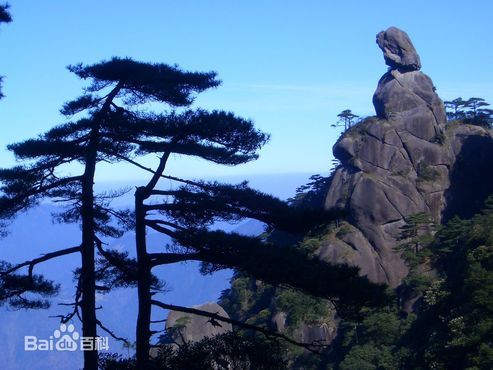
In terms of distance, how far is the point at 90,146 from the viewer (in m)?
7.30

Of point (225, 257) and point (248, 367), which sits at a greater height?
point (225, 257)

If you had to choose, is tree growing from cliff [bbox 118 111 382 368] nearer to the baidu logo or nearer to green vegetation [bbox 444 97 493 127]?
the baidu logo

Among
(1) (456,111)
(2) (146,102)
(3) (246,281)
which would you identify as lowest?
(2) (146,102)

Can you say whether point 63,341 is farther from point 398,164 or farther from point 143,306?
point 398,164

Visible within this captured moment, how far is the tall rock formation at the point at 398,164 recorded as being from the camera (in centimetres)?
3291

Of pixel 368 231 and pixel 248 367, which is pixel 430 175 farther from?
pixel 248 367

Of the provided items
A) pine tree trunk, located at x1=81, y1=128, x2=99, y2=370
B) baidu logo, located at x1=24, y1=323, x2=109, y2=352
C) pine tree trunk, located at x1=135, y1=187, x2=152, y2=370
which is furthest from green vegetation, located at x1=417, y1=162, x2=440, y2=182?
pine tree trunk, located at x1=135, y1=187, x2=152, y2=370

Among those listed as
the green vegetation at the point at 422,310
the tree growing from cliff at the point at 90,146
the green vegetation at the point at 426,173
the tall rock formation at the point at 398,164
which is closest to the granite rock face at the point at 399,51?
the tall rock formation at the point at 398,164

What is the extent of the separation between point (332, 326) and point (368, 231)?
227 inches

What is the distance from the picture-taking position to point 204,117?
22.7 feet

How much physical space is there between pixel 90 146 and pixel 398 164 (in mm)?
29131

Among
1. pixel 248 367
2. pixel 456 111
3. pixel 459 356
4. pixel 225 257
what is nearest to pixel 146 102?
pixel 225 257

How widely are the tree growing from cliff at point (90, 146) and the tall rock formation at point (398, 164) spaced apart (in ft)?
82.7

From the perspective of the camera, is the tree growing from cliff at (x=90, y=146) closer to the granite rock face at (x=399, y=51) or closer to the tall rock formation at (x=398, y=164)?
the tall rock formation at (x=398, y=164)
